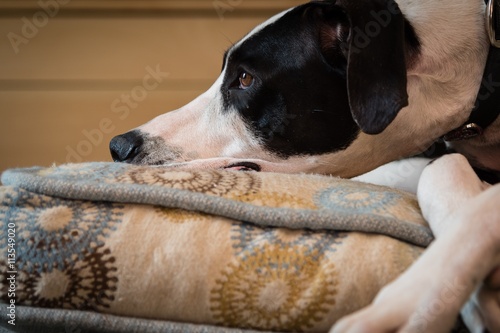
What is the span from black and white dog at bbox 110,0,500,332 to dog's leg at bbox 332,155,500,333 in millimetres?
410

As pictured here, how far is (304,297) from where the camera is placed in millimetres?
812

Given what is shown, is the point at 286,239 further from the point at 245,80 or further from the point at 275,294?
the point at 245,80

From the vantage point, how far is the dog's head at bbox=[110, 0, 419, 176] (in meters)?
1.34

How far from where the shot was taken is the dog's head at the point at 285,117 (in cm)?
134

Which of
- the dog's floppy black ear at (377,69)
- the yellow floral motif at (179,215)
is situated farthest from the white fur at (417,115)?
the yellow floral motif at (179,215)

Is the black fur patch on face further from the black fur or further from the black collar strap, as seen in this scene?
the black collar strap

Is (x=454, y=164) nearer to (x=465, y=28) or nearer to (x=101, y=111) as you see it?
(x=465, y=28)

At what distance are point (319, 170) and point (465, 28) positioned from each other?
1.45ft

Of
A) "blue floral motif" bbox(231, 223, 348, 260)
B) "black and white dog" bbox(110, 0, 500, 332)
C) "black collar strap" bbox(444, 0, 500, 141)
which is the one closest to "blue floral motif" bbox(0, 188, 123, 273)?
"blue floral motif" bbox(231, 223, 348, 260)

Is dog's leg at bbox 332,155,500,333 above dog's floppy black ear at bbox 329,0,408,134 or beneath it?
beneath

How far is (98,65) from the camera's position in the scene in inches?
117

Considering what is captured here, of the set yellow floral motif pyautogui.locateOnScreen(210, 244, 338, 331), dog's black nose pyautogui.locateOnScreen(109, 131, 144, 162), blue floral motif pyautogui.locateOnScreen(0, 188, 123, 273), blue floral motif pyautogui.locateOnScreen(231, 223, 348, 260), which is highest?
blue floral motif pyautogui.locateOnScreen(0, 188, 123, 273)

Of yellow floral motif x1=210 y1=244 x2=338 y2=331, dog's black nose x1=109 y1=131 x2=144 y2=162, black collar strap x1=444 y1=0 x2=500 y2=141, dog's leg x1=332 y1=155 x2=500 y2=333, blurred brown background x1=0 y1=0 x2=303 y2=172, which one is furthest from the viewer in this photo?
blurred brown background x1=0 y1=0 x2=303 y2=172

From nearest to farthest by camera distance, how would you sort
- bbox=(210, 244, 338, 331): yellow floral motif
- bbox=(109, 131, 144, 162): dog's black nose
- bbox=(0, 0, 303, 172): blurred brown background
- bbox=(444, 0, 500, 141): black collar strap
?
1. bbox=(210, 244, 338, 331): yellow floral motif
2. bbox=(444, 0, 500, 141): black collar strap
3. bbox=(109, 131, 144, 162): dog's black nose
4. bbox=(0, 0, 303, 172): blurred brown background
